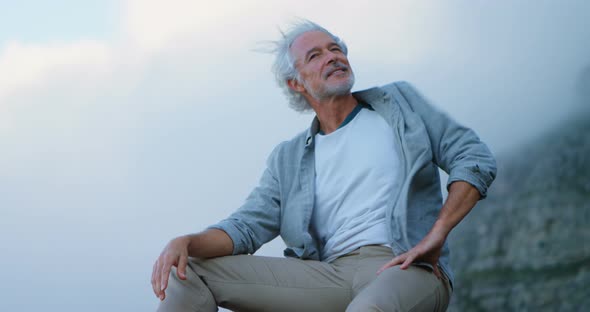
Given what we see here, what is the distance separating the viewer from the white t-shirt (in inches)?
66.5

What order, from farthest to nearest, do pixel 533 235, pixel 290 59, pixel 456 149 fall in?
1. pixel 533 235
2. pixel 290 59
3. pixel 456 149

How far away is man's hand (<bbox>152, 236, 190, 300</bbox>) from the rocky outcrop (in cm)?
218

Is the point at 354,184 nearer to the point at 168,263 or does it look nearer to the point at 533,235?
the point at 168,263

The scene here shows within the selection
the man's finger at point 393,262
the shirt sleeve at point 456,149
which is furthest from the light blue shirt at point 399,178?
the man's finger at point 393,262

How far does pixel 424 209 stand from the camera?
167cm

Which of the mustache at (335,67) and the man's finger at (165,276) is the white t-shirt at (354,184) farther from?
the man's finger at (165,276)

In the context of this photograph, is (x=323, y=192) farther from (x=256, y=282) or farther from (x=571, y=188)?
(x=571, y=188)

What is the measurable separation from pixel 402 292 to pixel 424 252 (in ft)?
0.40

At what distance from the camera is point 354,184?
5.74 ft

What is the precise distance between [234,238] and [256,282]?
139mm

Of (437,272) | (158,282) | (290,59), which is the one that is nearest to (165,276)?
(158,282)

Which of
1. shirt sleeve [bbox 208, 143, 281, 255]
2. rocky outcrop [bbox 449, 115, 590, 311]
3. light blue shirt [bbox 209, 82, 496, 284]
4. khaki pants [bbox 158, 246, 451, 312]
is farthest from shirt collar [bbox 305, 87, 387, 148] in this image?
rocky outcrop [bbox 449, 115, 590, 311]

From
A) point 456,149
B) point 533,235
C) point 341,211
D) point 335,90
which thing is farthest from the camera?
point 533,235

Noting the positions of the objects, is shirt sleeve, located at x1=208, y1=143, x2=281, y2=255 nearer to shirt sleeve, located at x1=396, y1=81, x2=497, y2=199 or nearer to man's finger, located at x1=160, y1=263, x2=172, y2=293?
man's finger, located at x1=160, y1=263, x2=172, y2=293
